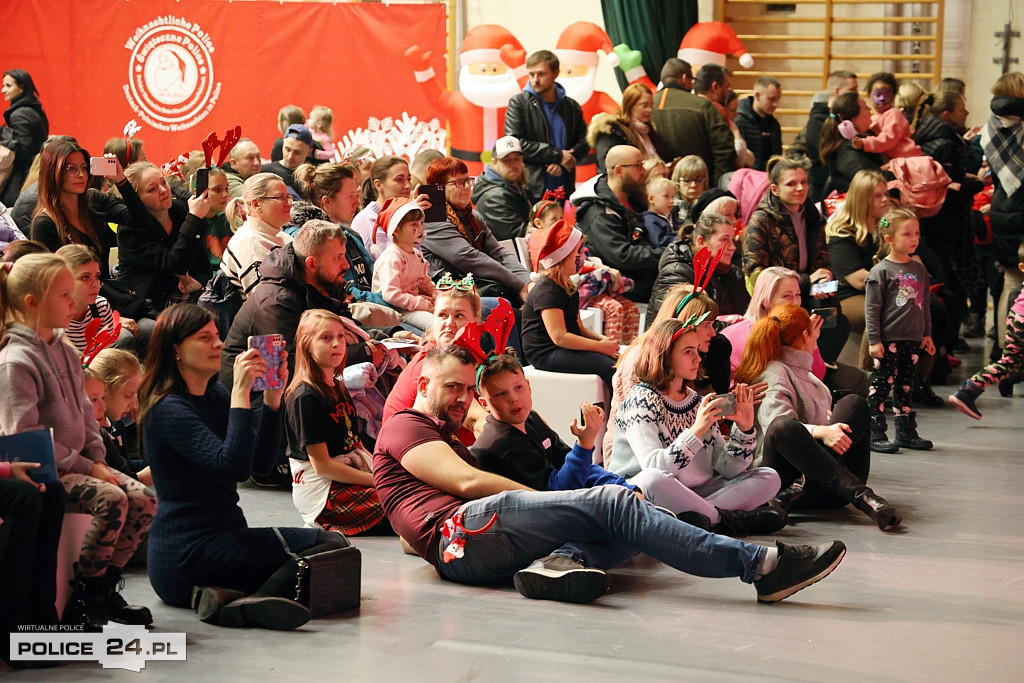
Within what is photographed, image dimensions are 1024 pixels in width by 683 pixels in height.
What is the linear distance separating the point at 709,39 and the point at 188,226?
5.98m

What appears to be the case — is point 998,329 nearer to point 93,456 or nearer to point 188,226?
point 188,226

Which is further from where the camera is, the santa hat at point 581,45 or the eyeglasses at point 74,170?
the santa hat at point 581,45

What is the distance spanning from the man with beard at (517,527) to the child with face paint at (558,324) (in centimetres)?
172

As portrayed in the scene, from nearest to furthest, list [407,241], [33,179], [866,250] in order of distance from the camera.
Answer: [407,241], [33,179], [866,250]

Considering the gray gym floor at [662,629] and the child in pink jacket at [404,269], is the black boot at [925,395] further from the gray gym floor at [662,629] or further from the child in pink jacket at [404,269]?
the child in pink jacket at [404,269]

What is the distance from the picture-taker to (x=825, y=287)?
257 inches

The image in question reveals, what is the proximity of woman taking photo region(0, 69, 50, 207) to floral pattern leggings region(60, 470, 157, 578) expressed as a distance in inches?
203

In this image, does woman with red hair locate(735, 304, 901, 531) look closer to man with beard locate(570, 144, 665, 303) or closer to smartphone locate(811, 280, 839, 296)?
smartphone locate(811, 280, 839, 296)

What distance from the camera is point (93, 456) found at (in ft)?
10.5

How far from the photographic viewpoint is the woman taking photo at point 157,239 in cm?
557

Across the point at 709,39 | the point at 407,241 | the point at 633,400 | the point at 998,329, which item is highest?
the point at 709,39

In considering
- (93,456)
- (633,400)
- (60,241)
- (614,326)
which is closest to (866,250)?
(614,326)

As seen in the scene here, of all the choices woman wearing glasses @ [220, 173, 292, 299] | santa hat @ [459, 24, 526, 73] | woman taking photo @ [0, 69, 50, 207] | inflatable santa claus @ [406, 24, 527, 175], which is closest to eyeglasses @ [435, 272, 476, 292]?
woman wearing glasses @ [220, 173, 292, 299]

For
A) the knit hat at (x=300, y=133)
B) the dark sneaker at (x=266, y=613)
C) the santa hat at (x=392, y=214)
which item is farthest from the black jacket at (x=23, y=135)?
the dark sneaker at (x=266, y=613)
